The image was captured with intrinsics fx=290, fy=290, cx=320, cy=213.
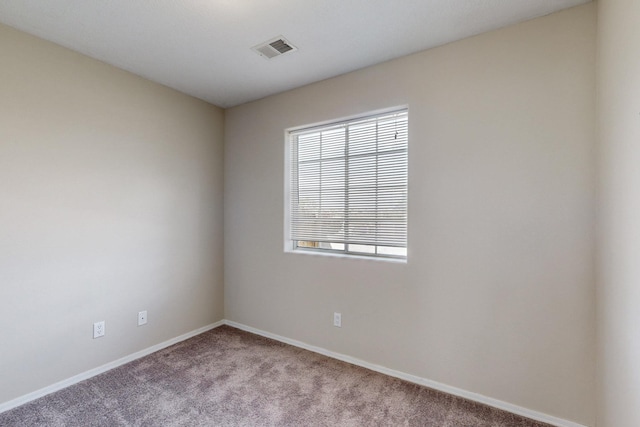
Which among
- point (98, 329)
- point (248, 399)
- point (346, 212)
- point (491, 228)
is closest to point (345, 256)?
point (346, 212)

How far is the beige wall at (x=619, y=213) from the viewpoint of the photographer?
1211 mm

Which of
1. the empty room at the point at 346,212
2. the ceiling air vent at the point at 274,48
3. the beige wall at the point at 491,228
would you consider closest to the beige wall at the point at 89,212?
the empty room at the point at 346,212

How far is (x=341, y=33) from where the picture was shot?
6.70 ft

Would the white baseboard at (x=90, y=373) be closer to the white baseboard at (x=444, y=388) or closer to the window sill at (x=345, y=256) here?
the white baseboard at (x=444, y=388)

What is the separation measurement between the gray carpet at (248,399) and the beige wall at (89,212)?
320 mm

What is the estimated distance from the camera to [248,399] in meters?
2.07

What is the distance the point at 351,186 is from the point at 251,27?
1458mm

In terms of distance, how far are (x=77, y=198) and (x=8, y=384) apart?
1327 mm

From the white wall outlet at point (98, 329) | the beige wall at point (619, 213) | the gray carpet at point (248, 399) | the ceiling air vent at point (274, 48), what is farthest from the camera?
the white wall outlet at point (98, 329)

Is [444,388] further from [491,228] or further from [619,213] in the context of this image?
[619,213]

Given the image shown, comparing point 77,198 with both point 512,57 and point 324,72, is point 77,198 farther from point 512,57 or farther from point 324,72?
point 512,57

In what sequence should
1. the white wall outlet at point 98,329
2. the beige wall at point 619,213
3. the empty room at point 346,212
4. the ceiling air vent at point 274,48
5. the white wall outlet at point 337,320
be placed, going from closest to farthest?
the beige wall at point 619,213
the empty room at point 346,212
the ceiling air vent at point 274,48
the white wall outlet at point 98,329
the white wall outlet at point 337,320

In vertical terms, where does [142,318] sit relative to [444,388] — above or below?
above

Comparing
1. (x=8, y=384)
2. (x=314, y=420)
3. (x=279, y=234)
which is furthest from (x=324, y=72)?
(x=8, y=384)
